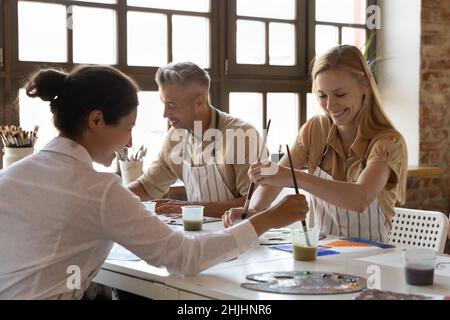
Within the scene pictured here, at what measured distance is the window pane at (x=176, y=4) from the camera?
12.5ft

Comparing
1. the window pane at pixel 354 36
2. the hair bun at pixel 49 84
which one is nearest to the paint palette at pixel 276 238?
the hair bun at pixel 49 84

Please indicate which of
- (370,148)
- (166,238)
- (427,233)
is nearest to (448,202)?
(427,233)

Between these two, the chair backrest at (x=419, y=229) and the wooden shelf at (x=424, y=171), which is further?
the wooden shelf at (x=424, y=171)

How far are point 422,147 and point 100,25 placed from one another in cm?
229

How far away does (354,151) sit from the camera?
2584 mm

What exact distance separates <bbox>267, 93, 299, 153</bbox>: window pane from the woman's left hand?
2107mm

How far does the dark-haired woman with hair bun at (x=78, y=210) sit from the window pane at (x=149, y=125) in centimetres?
204

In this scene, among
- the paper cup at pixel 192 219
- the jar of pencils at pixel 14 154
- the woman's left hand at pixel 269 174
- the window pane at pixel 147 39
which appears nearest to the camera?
the woman's left hand at pixel 269 174

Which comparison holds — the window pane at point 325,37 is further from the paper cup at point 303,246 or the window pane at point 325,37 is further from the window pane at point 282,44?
the paper cup at point 303,246

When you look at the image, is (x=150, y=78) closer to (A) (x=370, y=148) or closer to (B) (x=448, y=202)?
(A) (x=370, y=148)

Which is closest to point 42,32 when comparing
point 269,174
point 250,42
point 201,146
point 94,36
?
point 94,36

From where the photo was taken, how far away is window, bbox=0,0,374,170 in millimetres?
3480

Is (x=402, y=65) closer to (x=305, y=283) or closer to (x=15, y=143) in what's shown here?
(x=15, y=143)
